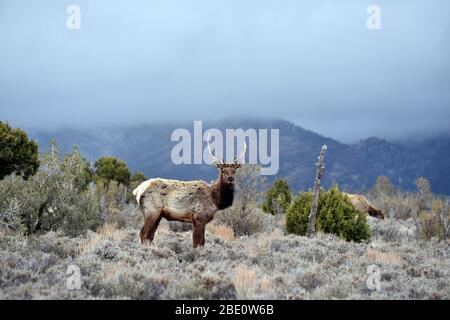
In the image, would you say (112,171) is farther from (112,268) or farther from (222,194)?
(112,268)

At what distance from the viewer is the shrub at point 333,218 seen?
569 inches

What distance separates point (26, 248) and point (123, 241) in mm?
2191

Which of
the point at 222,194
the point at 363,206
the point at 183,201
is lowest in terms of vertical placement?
the point at 363,206

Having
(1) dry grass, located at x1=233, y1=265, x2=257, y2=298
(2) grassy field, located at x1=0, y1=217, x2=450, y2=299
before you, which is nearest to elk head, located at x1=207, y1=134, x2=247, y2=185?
(2) grassy field, located at x1=0, y1=217, x2=450, y2=299

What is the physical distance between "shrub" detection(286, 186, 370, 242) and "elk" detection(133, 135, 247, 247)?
13.7 ft

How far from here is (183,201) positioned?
36.3ft

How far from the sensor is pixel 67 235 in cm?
1352

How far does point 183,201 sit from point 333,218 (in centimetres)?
522

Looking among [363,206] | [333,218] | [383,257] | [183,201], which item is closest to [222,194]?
[183,201]

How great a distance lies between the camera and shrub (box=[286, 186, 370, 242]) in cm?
1445

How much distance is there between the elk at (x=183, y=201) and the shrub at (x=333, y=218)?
4.17 meters

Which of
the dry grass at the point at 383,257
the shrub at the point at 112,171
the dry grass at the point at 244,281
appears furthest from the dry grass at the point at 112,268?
the shrub at the point at 112,171

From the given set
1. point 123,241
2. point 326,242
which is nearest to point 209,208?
point 123,241

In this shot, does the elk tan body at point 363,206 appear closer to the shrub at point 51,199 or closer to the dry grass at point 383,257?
the dry grass at point 383,257
